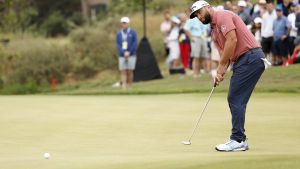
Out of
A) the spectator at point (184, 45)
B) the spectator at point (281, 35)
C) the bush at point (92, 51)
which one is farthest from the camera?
the bush at point (92, 51)

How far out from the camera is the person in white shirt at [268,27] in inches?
975

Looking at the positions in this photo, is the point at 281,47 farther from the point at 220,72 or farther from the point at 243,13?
the point at 220,72

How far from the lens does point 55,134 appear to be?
512 inches

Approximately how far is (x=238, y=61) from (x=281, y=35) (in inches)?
551

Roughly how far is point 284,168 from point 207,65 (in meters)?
17.8

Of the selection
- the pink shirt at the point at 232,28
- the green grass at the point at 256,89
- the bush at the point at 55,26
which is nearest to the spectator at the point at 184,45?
the green grass at the point at 256,89

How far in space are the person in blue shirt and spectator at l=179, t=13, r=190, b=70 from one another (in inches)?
137

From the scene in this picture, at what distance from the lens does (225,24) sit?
10781 mm

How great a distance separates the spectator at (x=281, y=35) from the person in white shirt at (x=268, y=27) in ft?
0.63

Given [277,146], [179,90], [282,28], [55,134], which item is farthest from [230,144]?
[282,28]

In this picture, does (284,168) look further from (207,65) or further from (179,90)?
(207,65)

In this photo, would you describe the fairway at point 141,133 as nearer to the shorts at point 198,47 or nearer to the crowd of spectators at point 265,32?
the crowd of spectators at point 265,32

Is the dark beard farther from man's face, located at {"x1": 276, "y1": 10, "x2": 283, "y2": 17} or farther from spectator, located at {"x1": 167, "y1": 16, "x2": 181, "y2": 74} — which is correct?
spectator, located at {"x1": 167, "y1": 16, "x2": 181, "y2": 74}

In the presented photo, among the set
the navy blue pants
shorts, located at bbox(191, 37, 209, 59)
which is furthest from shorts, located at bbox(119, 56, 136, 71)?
the navy blue pants
